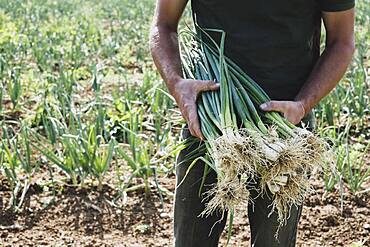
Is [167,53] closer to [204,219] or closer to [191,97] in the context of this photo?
[191,97]

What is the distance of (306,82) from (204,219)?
493 millimetres

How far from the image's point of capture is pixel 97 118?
10.7 feet

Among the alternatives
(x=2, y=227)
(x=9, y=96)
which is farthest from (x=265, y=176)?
(x=9, y=96)

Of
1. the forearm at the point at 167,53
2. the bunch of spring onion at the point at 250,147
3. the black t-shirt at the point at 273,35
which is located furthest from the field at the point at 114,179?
the bunch of spring onion at the point at 250,147

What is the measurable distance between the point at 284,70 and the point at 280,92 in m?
0.06

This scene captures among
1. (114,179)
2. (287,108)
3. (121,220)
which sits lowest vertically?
(121,220)

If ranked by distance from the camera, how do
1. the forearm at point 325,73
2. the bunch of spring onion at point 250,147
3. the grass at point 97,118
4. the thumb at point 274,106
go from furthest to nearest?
1. the grass at point 97,118
2. the forearm at point 325,73
3. the thumb at point 274,106
4. the bunch of spring onion at point 250,147

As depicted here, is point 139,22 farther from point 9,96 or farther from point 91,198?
point 91,198

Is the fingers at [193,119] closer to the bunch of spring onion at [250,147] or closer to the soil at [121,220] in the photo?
the bunch of spring onion at [250,147]

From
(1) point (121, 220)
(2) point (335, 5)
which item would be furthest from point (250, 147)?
(1) point (121, 220)

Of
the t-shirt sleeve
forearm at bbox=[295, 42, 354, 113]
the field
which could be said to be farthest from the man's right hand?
the field

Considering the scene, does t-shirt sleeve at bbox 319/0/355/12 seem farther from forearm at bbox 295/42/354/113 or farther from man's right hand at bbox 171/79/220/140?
man's right hand at bbox 171/79/220/140

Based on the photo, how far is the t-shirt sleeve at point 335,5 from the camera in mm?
1675

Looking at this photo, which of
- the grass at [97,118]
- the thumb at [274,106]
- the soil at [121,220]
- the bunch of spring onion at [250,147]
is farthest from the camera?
the grass at [97,118]
